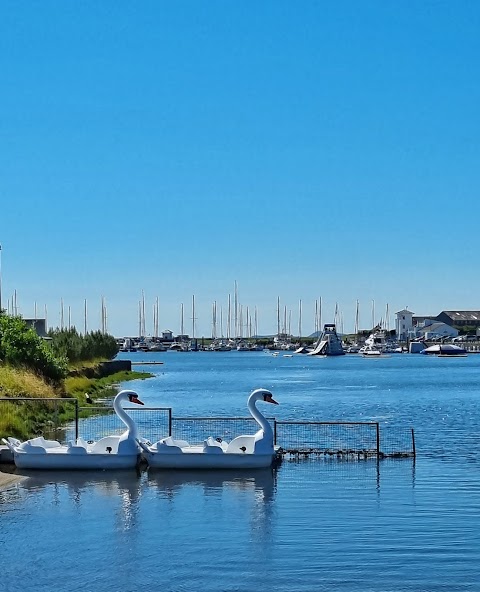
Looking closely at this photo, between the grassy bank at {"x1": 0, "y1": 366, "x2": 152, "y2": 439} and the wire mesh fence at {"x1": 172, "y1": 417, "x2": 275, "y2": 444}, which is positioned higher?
the grassy bank at {"x1": 0, "y1": 366, "x2": 152, "y2": 439}

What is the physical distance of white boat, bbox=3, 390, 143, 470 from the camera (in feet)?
100

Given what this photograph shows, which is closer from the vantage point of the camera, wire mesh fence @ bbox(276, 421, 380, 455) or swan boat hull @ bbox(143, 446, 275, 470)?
swan boat hull @ bbox(143, 446, 275, 470)

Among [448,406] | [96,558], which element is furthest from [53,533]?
[448,406]

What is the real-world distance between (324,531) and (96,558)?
5.34 meters

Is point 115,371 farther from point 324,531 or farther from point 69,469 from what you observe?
point 324,531

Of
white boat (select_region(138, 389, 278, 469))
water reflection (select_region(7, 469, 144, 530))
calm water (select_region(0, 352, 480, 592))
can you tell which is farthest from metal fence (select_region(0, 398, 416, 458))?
water reflection (select_region(7, 469, 144, 530))

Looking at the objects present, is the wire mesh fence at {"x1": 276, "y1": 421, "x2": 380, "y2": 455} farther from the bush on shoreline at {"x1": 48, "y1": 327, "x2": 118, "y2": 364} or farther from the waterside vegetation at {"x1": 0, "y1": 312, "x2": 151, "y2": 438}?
the bush on shoreline at {"x1": 48, "y1": 327, "x2": 118, "y2": 364}

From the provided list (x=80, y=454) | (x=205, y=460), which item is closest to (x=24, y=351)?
(x=80, y=454)

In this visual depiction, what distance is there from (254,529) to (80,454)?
32.4 ft

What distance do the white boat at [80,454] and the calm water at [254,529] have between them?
18.2 inches

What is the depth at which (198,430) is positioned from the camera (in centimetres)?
4350

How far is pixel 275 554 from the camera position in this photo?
19.9 m

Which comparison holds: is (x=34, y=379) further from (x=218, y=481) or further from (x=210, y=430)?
(x=218, y=481)

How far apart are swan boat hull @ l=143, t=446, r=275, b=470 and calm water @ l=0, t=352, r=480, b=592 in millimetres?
400
